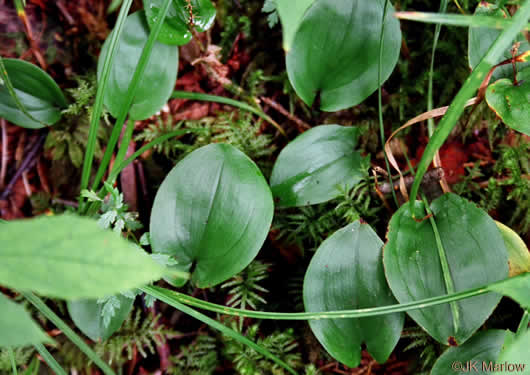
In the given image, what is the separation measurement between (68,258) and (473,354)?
116 cm

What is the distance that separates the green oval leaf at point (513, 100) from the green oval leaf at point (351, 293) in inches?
20.3

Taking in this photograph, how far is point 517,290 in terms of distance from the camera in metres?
0.80

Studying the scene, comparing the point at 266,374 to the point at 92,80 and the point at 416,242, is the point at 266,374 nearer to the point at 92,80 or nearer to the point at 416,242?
the point at 416,242

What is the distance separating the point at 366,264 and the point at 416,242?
17cm

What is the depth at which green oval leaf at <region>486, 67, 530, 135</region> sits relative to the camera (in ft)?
3.49

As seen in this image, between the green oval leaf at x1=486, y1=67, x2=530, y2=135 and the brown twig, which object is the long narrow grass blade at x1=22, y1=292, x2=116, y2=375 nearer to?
the brown twig

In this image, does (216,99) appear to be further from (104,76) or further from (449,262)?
(449,262)

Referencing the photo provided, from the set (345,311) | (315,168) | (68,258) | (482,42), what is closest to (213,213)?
(315,168)

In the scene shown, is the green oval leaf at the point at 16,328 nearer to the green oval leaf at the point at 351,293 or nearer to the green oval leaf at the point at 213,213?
the green oval leaf at the point at 213,213

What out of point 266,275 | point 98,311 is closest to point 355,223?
point 266,275

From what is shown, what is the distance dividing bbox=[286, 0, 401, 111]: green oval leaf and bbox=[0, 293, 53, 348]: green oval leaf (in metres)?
1.04

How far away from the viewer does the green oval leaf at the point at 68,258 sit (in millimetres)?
522

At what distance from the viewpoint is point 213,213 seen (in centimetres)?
117

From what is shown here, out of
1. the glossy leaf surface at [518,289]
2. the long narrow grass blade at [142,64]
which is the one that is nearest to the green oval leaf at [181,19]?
the long narrow grass blade at [142,64]
